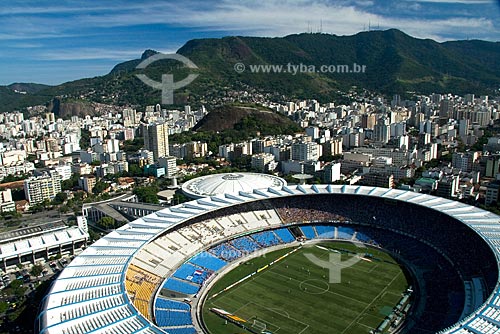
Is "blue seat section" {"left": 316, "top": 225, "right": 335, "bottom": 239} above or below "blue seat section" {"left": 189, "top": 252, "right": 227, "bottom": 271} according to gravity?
above

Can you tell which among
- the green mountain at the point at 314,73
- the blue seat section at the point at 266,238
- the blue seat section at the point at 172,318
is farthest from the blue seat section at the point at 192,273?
the green mountain at the point at 314,73

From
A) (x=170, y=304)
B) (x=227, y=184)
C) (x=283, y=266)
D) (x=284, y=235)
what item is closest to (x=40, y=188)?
(x=227, y=184)

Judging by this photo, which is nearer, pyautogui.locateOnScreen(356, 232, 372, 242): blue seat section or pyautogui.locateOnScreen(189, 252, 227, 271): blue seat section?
pyautogui.locateOnScreen(189, 252, 227, 271): blue seat section

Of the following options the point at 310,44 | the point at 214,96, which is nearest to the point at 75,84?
the point at 214,96

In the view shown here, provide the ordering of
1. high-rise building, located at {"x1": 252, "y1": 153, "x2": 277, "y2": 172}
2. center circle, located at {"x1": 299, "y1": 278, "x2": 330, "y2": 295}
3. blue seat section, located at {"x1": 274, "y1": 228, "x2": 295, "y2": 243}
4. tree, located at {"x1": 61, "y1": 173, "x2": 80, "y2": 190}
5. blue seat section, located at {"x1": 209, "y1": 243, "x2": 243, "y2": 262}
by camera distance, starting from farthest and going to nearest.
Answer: high-rise building, located at {"x1": 252, "y1": 153, "x2": 277, "y2": 172} → tree, located at {"x1": 61, "y1": 173, "x2": 80, "y2": 190} → blue seat section, located at {"x1": 274, "y1": 228, "x2": 295, "y2": 243} → blue seat section, located at {"x1": 209, "y1": 243, "x2": 243, "y2": 262} → center circle, located at {"x1": 299, "y1": 278, "x2": 330, "y2": 295}

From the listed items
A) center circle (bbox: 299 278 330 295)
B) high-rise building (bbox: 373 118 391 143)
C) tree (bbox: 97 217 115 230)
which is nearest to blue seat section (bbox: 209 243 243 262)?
center circle (bbox: 299 278 330 295)

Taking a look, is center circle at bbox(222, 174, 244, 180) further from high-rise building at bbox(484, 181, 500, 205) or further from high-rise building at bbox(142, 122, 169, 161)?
high-rise building at bbox(484, 181, 500, 205)

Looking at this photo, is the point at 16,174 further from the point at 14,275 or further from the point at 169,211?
the point at 169,211
